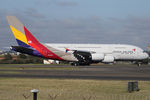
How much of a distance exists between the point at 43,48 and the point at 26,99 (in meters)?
43.7

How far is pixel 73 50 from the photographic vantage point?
58.8m

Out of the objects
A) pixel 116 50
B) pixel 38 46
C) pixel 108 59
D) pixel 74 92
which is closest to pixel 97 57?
pixel 108 59

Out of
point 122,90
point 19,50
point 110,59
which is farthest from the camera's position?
point 110,59

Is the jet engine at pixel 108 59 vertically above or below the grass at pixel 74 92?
above

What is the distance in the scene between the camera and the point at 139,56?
210 feet

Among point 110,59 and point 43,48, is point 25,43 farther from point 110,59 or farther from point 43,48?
point 110,59

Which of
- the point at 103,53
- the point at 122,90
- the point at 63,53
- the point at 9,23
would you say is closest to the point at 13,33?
the point at 9,23

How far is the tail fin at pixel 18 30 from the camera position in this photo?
5641cm

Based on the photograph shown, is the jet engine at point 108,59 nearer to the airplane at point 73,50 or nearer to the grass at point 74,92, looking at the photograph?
the airplane at point 73,50

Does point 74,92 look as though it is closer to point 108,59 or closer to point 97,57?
point 97,57

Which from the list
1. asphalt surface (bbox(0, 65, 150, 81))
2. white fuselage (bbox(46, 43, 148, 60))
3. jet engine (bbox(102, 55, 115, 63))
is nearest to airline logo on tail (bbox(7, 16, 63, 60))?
white fuselage (bbox(46, 43, 148, 60))

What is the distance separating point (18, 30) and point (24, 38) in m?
1.97

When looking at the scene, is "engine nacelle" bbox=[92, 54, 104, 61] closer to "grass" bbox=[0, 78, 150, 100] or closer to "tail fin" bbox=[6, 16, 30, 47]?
"tail fin" bbox=[6, 16, 30, 47]

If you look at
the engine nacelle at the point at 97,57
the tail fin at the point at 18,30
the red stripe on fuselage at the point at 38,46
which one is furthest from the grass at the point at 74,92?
the engine nacelle at the point at 97,57
